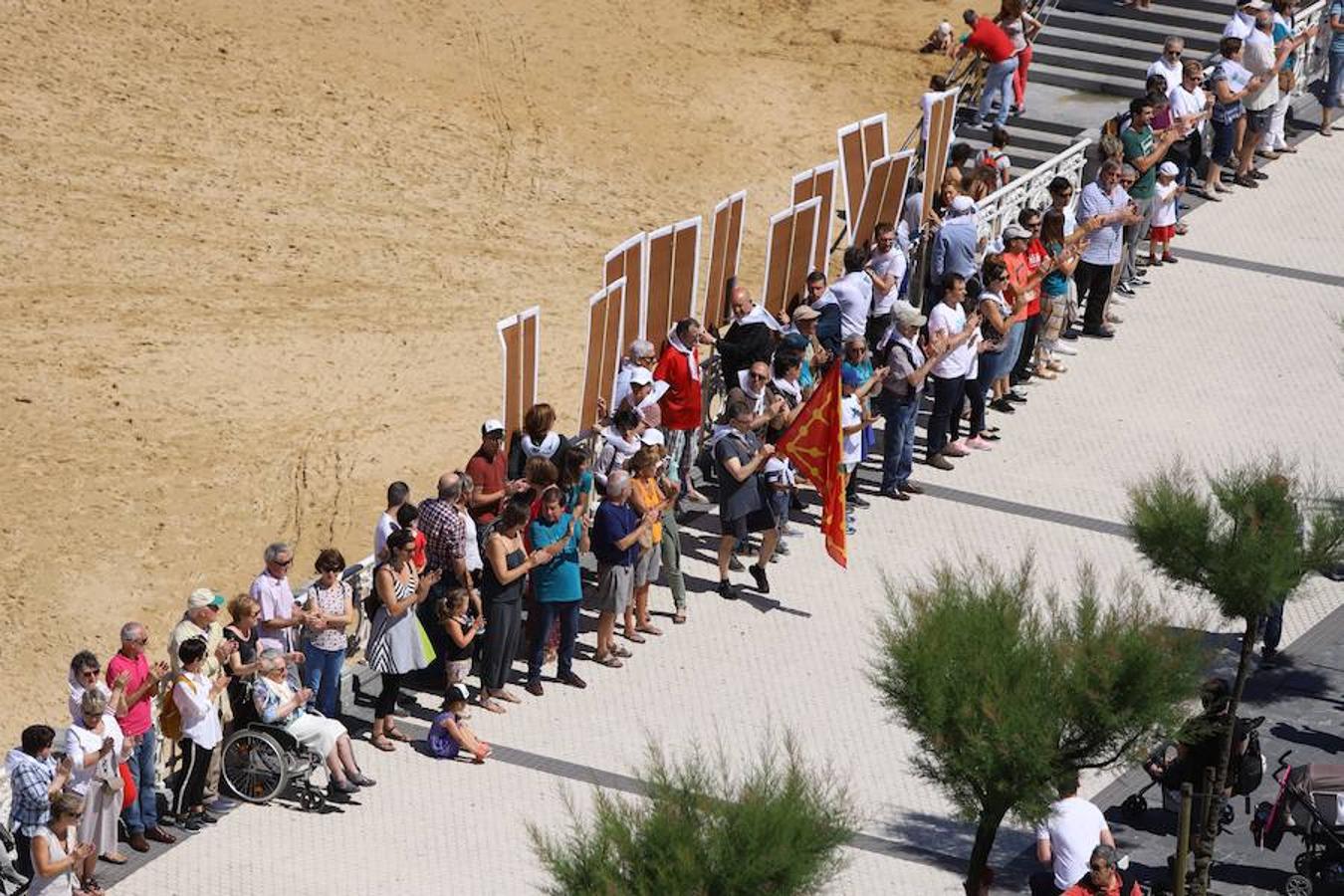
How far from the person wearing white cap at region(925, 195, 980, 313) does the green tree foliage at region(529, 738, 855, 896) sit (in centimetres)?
999

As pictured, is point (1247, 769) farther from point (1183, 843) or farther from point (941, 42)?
point (941, 42)

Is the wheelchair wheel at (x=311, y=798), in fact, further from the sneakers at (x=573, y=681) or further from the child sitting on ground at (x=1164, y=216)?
the child sitting on ground at (x=1164, y=216)

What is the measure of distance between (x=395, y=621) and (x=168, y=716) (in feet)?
5.67

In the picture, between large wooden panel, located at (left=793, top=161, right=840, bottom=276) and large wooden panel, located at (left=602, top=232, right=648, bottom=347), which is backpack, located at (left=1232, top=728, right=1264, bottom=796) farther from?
large wooden panel, located at (left=793, top=161, right=840, bottom=276)

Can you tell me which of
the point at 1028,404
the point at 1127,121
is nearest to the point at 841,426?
the point at 1028,404

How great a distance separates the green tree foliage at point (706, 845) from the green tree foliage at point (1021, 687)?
5.21 ft

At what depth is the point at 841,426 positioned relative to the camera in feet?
66.1

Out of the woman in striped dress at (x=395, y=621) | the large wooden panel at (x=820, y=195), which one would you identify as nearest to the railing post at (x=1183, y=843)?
the woman in striped dress at (x=395, y=621)

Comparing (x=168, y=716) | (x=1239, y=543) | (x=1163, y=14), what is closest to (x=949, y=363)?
(x=1239, y=543)

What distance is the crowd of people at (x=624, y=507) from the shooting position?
54.3 feet

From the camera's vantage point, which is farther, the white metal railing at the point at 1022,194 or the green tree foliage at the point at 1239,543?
the white metal railing at the point at 1022,194

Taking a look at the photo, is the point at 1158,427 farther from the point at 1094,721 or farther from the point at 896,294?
the point at 1094,721

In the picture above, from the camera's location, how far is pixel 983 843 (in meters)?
16.0

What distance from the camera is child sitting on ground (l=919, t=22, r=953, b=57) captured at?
37.1m
